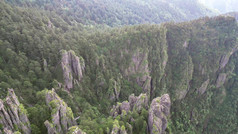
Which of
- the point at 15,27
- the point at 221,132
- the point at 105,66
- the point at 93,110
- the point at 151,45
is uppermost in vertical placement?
the point at 15,27

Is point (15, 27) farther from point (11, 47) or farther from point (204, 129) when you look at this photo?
point (204, 129)

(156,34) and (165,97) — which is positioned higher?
(156,34)

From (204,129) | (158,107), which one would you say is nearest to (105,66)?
(158,107)

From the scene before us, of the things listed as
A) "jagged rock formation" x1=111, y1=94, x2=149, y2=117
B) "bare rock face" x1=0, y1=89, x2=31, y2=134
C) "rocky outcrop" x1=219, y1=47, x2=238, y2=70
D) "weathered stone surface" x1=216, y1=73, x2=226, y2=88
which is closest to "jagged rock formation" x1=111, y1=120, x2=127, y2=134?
"jagged rock formation" x1=111, y1=94, x2=149, y2=117

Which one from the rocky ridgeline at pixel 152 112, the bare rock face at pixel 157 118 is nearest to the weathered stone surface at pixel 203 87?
the rocky ridgeline at pixel 152 112

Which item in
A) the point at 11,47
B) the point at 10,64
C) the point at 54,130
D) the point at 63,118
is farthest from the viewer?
the point at 11,47

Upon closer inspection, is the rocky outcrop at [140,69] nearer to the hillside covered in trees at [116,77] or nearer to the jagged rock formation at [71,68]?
the hillside covered in trees at [116,77]

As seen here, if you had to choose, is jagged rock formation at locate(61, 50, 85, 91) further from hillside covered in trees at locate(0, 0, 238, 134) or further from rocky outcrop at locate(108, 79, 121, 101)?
rocky outcrop at locate(108, 79, 121, 101)
